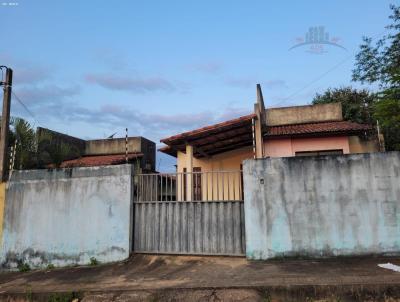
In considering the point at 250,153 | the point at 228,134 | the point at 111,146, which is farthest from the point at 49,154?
the point at 111,146

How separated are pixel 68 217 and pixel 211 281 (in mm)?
4682

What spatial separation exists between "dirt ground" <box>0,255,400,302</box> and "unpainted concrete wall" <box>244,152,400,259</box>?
1.11 feet

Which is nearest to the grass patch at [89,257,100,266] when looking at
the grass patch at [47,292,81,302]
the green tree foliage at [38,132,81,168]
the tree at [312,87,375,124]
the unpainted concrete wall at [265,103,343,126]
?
the grass patch at [47,292,81,302]

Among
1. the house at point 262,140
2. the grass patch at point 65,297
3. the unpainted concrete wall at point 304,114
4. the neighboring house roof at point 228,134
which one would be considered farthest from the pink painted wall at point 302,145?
the grass patch at point 65,297

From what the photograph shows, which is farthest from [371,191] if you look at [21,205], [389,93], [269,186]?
[21,205]

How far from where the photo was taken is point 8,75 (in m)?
11.4

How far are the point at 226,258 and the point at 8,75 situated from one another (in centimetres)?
898

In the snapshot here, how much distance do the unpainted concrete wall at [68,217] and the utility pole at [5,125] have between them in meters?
0.92

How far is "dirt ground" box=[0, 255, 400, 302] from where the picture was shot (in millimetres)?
5848

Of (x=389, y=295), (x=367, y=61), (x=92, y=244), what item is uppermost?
(x=367, y=61)

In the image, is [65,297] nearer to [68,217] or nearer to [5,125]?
[68,217]

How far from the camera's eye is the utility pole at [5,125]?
35.3 feet

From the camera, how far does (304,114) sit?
Result: 15.6 m

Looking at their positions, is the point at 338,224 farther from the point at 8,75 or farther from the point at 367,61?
the point at 367,61
